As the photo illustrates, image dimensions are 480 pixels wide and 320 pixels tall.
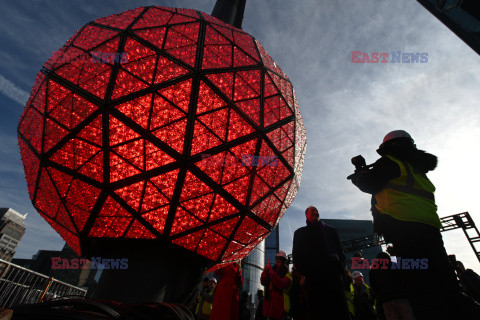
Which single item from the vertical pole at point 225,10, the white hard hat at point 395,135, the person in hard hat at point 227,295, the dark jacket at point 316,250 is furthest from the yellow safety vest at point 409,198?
the vertical pole at point 225,10

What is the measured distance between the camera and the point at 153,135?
313 cm

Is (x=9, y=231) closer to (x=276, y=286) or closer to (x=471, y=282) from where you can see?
(x=276, y=286)

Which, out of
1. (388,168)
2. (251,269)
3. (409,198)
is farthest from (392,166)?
(251,269)

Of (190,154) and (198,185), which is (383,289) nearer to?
(198,185)

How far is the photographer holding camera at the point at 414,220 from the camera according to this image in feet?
4.53

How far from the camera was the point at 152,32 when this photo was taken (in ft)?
11.8

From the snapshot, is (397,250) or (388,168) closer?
(397,250)

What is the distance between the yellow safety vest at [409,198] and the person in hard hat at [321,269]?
104 centimetres

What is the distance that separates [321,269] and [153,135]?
2.77 meters

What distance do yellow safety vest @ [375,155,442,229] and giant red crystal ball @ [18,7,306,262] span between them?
205 cm

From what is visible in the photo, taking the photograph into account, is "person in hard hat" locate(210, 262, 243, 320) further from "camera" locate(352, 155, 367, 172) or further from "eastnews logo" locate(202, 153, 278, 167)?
"camera" locate(352, 155, 367, 172)

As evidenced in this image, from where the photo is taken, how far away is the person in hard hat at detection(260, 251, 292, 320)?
3.90m

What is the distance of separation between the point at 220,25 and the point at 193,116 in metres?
2.30

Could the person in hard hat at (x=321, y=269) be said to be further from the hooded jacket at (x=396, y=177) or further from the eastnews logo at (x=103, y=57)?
the eastnews logo at (x=103, y=57)
